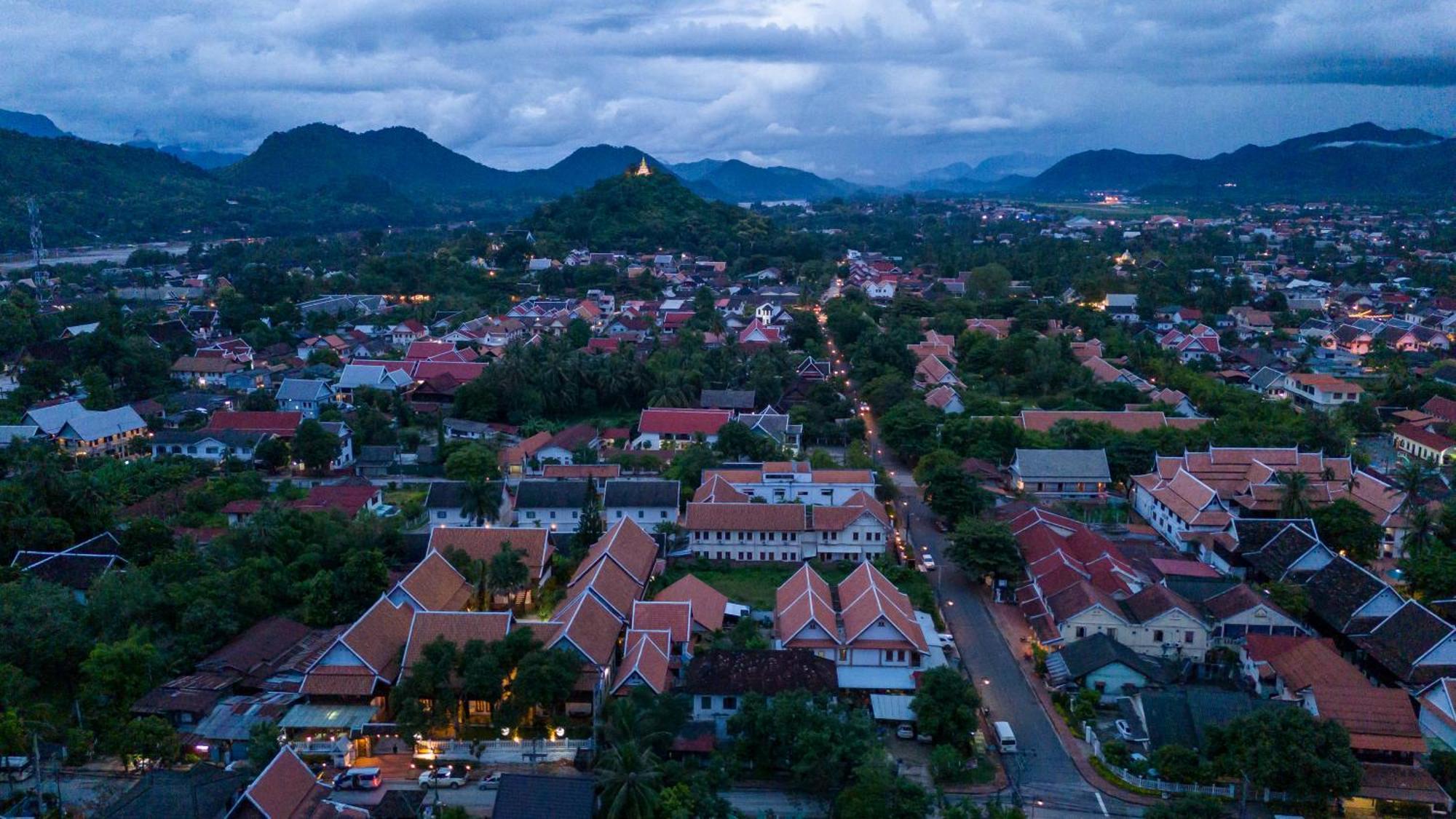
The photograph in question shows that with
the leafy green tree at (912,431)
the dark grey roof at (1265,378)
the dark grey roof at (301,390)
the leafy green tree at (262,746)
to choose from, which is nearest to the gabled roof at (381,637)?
the leafy green tree at (262,746)

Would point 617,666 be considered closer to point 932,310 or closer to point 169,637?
point 169,637

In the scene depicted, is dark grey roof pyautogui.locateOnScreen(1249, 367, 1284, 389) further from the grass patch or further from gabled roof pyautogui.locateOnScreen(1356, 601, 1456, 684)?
the grass patch

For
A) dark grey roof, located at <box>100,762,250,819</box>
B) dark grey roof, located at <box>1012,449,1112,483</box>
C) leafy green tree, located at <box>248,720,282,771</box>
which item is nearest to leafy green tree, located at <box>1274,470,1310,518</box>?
dark grey roof, located at <box>1012,449,1112,483</box>

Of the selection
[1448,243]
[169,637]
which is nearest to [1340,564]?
[169,637]

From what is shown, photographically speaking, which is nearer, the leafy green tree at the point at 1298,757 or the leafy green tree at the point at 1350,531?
the leafy green tree at the point at 1298,757

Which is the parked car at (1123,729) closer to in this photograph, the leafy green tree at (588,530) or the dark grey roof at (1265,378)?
the leafy green tree at (588,530)

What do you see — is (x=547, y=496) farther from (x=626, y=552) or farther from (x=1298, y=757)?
(x=1298, y=757)

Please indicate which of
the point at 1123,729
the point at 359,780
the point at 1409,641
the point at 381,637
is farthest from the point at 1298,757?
the point at 381,637

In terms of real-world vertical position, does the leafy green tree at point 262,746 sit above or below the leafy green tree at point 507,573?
below

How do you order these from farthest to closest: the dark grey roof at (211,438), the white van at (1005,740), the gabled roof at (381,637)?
the dark grey roof at (211,438), the gabled roof at (381,637), the white van at (1005,740)
